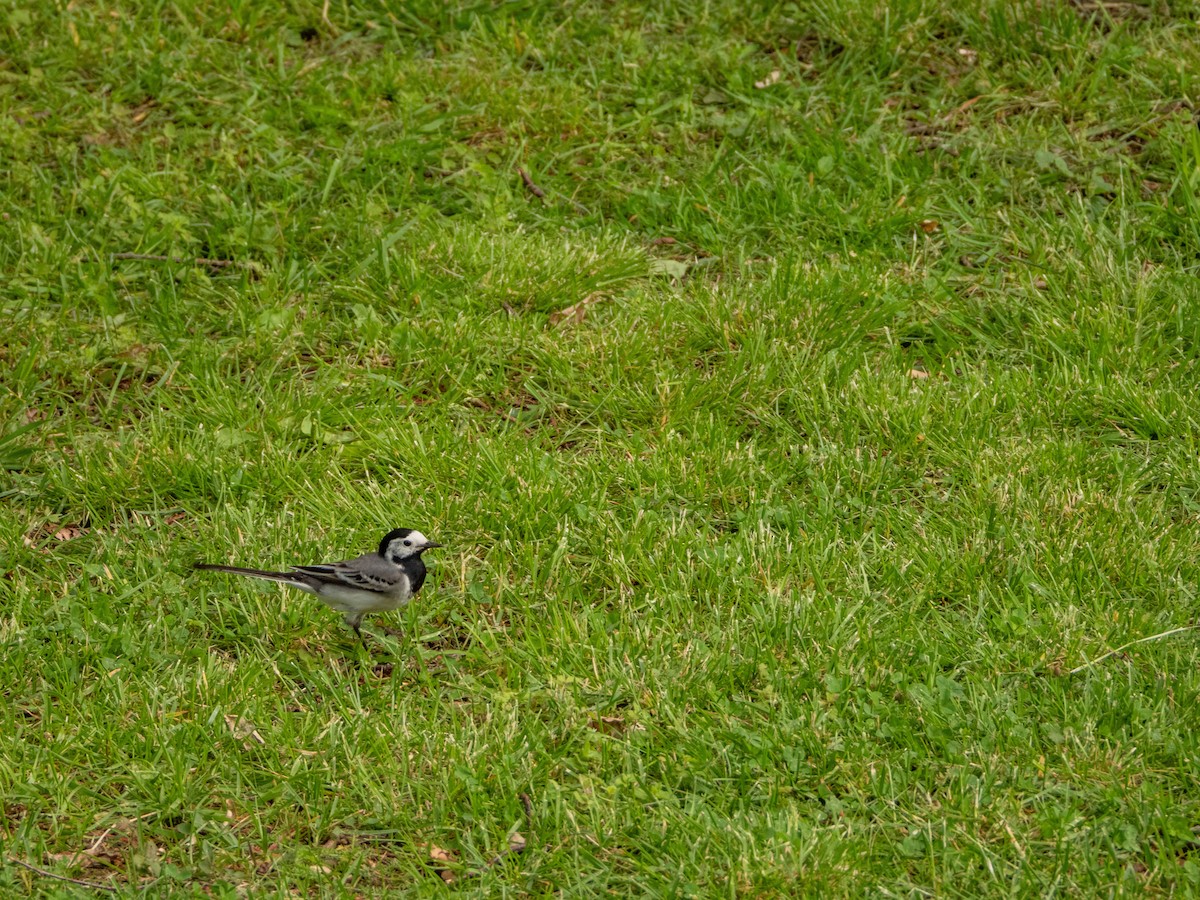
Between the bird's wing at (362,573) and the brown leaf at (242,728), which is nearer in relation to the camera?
the brown leaf at (242,728)

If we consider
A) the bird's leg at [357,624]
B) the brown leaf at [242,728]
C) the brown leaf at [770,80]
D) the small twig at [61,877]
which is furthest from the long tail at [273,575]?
the brown leaf at [770,80]

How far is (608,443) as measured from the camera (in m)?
6.22

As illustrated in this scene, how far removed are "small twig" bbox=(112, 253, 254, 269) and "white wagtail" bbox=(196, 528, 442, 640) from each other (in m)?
2.62

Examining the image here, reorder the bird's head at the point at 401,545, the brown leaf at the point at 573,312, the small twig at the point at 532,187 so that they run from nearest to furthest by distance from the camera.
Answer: the bird's head at the point at 401,545 → the brown leaf at the point at 573,312 → the small twig at the point at 532,187

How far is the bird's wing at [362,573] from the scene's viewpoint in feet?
16.4

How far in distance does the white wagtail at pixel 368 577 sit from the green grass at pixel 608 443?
8.9 inches

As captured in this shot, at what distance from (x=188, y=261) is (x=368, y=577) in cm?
310

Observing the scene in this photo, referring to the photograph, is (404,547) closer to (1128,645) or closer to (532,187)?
(1128,645)

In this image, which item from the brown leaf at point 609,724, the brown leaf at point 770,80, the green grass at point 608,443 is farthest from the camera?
the brown leaf at point 770,80

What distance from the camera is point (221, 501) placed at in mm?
5887

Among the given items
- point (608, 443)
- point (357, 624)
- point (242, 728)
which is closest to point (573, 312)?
point (608, 443)

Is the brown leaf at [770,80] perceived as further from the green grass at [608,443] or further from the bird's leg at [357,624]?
the bird's leg at [357,624]

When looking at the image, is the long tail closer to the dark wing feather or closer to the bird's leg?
the dark wing feather

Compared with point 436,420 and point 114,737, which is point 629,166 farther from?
point 114,737
